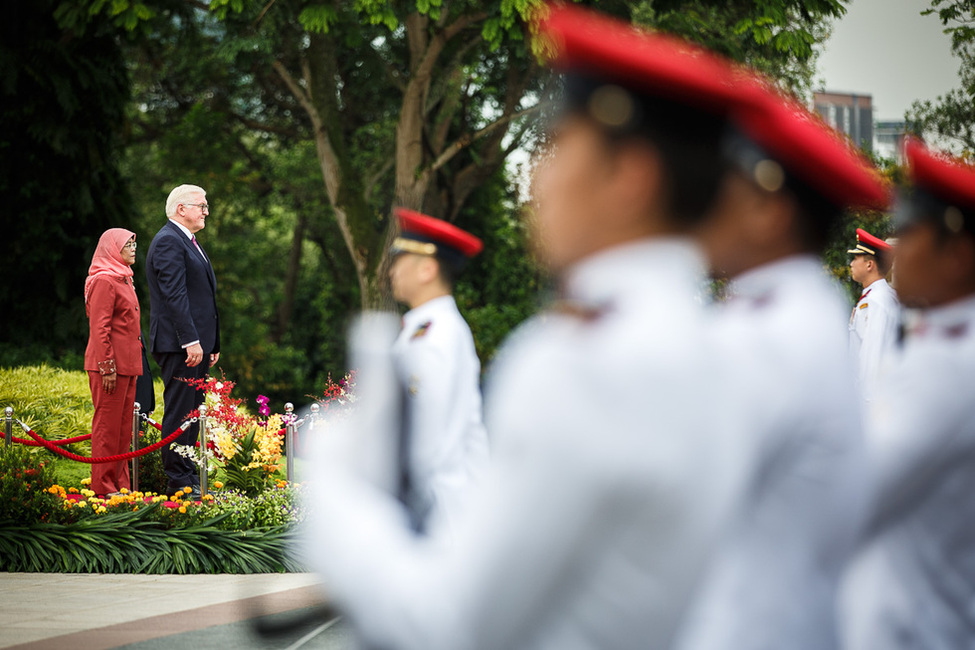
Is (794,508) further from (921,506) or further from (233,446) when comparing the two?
(233,446)

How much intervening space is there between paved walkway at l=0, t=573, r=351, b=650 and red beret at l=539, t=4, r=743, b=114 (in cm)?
281

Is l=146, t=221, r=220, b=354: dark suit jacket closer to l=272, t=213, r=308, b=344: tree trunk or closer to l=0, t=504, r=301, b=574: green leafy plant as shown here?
l=0, t=504, r=301, b=574: green leafy plant

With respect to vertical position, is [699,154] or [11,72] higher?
[11,72]

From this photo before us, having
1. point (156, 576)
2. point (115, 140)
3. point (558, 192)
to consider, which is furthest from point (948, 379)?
point (115, 140)

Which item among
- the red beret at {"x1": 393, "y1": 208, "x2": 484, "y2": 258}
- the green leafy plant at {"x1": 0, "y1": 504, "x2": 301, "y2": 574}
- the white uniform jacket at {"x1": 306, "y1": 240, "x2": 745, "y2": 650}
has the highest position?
the red beret at {"x1": 393, "y1": 208, "x2": 484, "y2": 258}

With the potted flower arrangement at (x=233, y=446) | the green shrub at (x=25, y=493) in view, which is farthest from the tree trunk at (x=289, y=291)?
the green shrub at (x=25, y=493)

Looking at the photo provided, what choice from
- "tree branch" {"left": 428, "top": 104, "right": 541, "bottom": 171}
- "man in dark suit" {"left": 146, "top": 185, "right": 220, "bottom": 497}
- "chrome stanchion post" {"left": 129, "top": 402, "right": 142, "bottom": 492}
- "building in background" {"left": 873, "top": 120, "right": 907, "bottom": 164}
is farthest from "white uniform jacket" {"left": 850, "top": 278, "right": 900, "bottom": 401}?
"tree branch" {"left": 428, "top": 104, "right": 541, "bottom": 171}

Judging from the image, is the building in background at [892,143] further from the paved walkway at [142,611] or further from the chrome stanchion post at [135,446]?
the chrome stanchion post at [135,446]

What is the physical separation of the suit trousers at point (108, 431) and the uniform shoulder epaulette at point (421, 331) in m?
6.03

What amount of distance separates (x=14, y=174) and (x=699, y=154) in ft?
55.8

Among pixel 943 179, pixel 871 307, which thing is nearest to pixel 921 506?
pixel 943 179

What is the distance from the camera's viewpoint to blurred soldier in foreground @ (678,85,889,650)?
1.22 metres

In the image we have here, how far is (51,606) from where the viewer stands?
5566 mm

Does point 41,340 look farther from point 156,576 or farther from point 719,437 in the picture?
point 719,437
